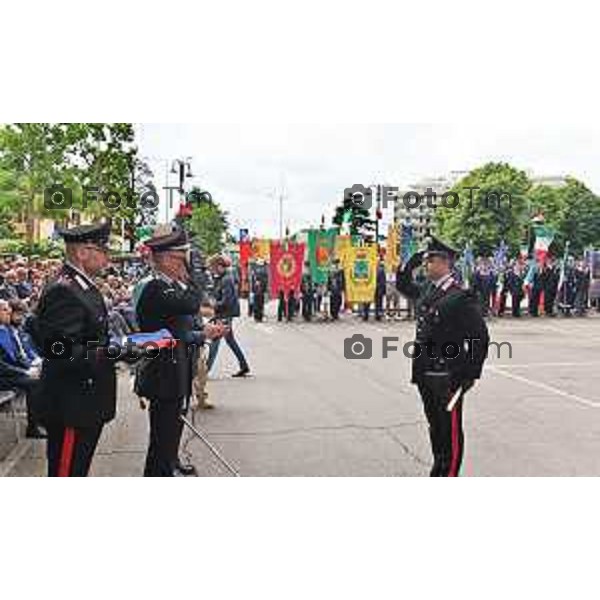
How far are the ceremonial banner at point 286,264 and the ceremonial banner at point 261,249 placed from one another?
4 centimetres

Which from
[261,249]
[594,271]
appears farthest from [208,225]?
[594,271]

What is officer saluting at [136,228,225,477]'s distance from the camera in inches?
200

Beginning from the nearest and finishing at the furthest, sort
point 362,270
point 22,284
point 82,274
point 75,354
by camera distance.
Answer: point 75,354 < point 82,274 < point 362,270 < point 22,284

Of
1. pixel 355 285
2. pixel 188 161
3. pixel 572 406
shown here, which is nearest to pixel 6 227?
pixel 188 161

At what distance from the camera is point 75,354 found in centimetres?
464

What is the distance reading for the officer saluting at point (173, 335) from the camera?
5.07 m

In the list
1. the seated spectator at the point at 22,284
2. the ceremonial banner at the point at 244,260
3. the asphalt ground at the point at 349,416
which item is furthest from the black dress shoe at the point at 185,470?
the seated spectator at the point at 22,284

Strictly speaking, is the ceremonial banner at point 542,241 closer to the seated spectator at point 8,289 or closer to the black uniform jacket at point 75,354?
the black uniform jacket at point 75,354

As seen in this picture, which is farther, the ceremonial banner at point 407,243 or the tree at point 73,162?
the ceremonial banner at point 407,243

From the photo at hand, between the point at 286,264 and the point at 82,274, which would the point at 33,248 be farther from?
the point at 286,264

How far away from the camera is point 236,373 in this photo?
23.0 ft

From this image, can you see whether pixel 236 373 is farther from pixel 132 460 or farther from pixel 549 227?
pixel 549 227

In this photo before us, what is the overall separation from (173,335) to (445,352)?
1.58m
